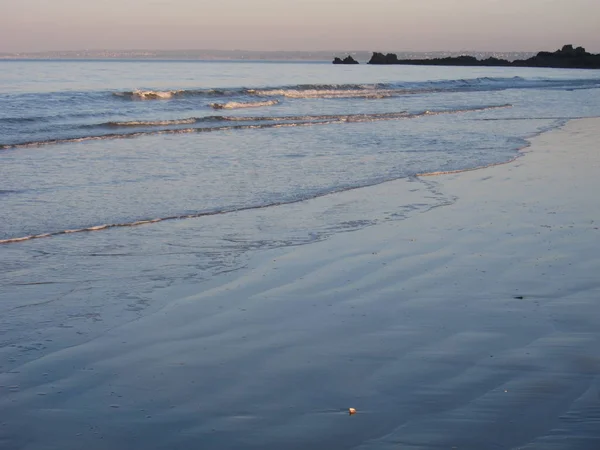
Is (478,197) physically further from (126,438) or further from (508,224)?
(126,438)

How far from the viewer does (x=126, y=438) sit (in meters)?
3.93

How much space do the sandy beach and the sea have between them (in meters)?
0.46

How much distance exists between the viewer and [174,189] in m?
11.0

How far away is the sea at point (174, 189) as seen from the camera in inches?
252

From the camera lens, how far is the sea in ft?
21.0

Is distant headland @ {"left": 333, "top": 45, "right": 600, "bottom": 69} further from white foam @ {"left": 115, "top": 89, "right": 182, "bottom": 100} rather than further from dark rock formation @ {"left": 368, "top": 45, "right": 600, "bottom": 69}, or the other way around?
white foam @ {"left": 115, "top": 89, "right": 182, "bottom": 100}

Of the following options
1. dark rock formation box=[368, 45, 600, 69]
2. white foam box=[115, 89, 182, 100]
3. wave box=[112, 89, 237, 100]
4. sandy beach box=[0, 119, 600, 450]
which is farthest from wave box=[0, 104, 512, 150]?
dark rock formation box=[368, 45, 600, 69]

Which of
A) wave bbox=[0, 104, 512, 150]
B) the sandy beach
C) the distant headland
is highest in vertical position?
the distant headland

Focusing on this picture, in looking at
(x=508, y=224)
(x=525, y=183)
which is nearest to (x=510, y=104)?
(x=525, y=183)

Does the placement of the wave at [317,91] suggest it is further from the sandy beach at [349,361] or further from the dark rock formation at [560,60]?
the dark rock formation at [560,60]

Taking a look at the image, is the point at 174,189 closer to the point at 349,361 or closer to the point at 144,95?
the point at 349,361

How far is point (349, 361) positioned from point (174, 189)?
6.54 m

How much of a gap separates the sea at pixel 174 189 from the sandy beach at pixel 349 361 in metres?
0.46

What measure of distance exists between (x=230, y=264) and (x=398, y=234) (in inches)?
79.5
